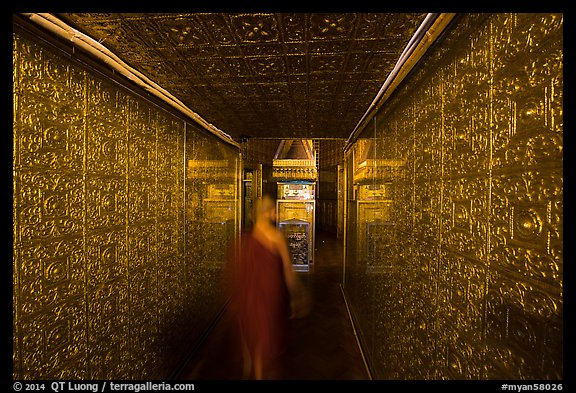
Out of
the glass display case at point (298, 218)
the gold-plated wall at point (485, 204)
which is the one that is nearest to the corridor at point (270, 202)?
the gold-plated wall at point (485, 204)

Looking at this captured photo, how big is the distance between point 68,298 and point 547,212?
2.08m

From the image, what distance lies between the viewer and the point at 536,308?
2.50 feet

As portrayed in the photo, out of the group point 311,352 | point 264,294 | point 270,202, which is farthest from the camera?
point 311,352

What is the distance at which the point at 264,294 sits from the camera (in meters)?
2.74

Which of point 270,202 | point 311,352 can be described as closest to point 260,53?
point 270,202

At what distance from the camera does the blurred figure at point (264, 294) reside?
107 inches

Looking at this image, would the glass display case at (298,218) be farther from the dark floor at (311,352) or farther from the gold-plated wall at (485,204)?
the gold-plated wall at (485,204)

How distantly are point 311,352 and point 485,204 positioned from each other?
278cm

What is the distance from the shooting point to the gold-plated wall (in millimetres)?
733

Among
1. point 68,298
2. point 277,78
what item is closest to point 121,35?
point 277,78

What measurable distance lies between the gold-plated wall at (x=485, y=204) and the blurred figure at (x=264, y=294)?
4.32 ft

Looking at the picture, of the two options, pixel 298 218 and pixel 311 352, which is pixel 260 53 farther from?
pixel 298 218

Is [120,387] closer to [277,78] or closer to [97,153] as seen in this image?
[97,153]

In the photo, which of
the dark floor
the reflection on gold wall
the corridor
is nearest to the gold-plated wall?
the corridor
